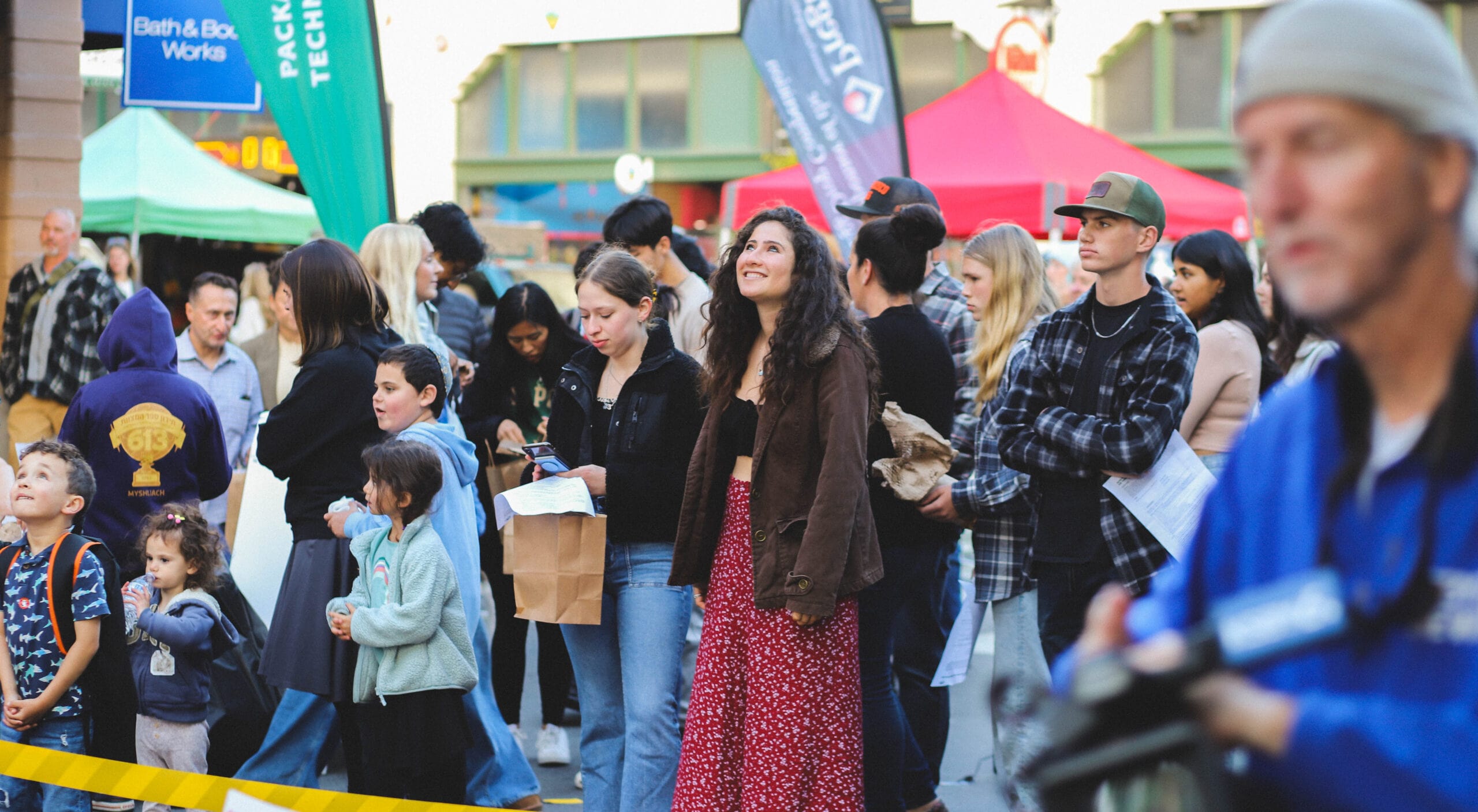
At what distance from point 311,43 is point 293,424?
2.76 meters

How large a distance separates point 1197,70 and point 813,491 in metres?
20.3

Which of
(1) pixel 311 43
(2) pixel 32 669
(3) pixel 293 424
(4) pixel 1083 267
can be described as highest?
(1) pixel 311 43

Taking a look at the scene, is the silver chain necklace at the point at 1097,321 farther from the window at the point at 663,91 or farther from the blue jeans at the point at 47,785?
the window at the point at 663,91

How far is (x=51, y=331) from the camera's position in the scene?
27.7 feet

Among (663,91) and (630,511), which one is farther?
(663,91)

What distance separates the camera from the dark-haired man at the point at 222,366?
23.3 ft

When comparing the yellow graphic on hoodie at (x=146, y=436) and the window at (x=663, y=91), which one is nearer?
the yellow graphic on hoodie at (x=146, y=436)

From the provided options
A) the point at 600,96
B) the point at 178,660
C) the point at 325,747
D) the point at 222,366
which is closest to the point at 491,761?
the point at 325,747

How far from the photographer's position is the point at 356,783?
4.92 m

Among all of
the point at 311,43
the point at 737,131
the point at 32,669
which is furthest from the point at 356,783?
the point at 737,131

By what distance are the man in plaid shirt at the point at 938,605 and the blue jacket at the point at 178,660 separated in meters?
2.37

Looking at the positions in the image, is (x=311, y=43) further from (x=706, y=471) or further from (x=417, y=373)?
(x=706, y=471)

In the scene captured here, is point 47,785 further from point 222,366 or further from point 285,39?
point 285,39

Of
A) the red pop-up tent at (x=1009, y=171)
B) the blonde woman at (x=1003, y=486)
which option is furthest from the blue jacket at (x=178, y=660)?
the red pop-up tent at (x=1009, y=171)
